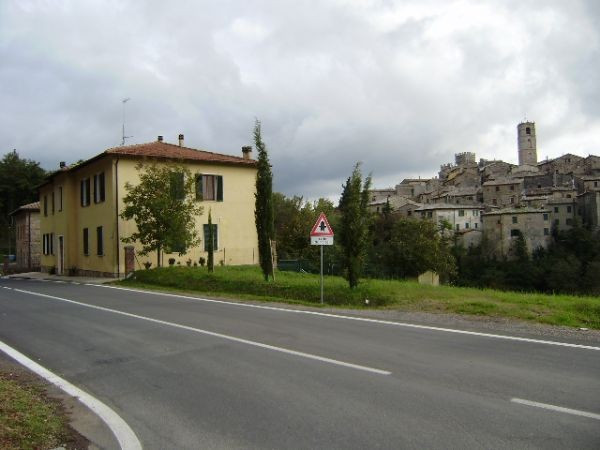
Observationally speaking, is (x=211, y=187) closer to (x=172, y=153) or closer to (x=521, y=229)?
(x=172, y=153)

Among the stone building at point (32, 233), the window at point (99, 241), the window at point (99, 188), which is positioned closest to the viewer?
the window at point (99, 188)

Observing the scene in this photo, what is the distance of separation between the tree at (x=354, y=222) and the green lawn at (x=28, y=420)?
1084 centimetres

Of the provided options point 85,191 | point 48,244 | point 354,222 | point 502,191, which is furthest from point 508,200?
point 354,222

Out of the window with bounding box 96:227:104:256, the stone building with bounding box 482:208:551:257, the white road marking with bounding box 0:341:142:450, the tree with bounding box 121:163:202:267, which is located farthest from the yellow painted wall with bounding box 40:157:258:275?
the stone building with bounding box 482:208:551:257

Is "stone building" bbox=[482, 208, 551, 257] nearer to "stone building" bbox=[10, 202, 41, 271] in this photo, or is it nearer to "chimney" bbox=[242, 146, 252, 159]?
"chimney" bbox=[242, 146, 252, 159]

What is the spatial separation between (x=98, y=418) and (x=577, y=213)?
109713 millimetres

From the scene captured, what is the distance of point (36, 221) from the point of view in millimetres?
51375

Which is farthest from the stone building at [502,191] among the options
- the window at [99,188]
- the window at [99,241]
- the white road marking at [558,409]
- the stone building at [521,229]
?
the white road marking at [558,409]

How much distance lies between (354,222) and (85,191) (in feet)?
78.4

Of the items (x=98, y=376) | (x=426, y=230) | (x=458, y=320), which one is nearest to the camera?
(x=98, y=376)

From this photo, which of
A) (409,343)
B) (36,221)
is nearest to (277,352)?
(409,343)

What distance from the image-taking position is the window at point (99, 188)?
3146 centimetres

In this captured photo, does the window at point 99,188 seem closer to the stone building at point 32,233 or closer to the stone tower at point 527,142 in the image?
the stone building at point 32,233

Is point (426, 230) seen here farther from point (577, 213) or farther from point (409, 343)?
point (577, 213)
